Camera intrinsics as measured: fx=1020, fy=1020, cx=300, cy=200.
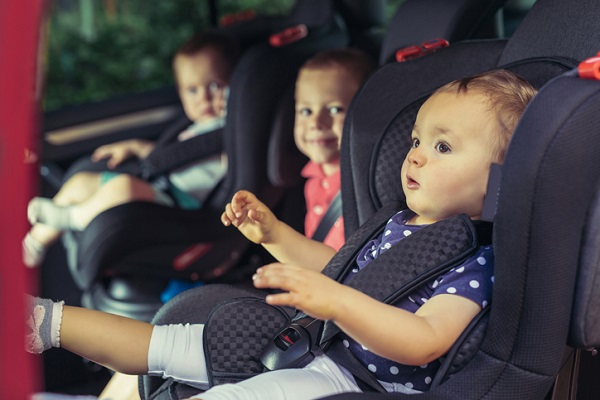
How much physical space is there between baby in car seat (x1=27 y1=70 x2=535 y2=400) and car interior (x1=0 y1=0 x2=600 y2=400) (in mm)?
52

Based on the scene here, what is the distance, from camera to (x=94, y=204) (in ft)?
9.88

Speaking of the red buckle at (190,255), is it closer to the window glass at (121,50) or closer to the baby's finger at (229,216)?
the baby's finger at (229,216)

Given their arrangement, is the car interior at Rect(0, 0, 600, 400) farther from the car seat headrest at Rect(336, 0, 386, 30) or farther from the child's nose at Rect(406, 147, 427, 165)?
the child's nose at Rect(406, 147, 427, 165)

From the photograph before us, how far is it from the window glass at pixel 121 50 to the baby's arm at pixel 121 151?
4.17 ft

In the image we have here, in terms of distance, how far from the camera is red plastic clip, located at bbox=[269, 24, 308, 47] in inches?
117

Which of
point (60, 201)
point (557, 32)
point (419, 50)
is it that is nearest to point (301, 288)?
point (557, 32)

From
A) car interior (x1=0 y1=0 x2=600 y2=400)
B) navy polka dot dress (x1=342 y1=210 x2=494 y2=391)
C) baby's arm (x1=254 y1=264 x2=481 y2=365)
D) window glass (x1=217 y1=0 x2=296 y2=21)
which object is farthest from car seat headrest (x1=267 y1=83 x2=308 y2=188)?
window glass (x1=217 y1=0 x2=296 y2=21)

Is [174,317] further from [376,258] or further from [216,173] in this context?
[216,173]

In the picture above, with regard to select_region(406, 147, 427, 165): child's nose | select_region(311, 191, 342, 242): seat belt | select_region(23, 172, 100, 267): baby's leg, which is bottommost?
select_region(23, 172, 100, 267): baby's leg

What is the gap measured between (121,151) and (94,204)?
520mm

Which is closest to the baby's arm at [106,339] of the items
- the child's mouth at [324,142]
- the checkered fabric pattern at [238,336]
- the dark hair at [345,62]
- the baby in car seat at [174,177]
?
the checkered fabric pattern at [238,336]

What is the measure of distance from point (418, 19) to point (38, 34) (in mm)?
1433

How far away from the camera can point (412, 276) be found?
161cm

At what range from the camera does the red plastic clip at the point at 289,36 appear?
2.96 m
